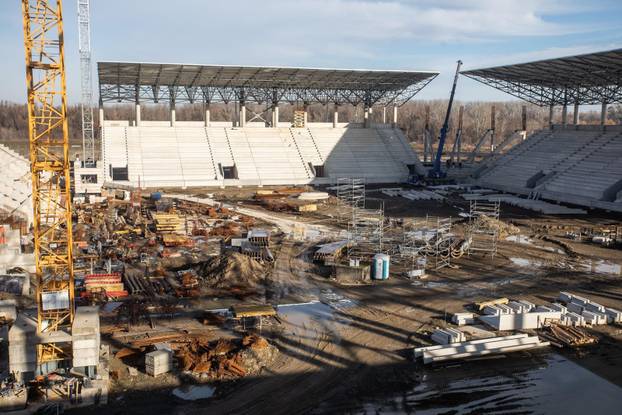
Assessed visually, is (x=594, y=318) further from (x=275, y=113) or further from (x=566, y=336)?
(x=275, y=113)

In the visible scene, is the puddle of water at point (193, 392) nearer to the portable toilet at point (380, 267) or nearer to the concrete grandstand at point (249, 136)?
the portable toilet at point (380, 267)

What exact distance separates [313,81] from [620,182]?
24619 millimetres

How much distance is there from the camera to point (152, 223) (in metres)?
27.9

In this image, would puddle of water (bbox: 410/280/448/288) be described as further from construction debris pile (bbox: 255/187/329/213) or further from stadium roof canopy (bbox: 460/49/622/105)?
stadium roof canopy (bbox: 460/49/622/105)

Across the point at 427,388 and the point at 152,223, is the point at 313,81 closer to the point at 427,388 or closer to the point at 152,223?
the point at 152,223

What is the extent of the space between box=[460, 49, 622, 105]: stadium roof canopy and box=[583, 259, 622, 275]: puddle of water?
51.5 ft

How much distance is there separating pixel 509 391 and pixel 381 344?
11.1 ft

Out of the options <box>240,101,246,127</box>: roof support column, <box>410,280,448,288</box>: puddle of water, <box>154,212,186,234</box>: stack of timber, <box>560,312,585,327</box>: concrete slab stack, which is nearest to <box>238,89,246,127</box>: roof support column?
<box>240,101,246,127</box>: roof support column

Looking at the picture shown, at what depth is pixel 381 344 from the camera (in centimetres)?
1395

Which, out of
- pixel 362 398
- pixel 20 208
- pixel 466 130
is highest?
pixel 466 130

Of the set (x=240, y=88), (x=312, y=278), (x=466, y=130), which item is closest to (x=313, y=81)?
(x=240, y=88)

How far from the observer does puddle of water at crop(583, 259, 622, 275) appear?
69.4ft

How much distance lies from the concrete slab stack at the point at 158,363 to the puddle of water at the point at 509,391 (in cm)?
441

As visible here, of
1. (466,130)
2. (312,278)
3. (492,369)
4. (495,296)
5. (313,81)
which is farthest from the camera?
(466,130)
